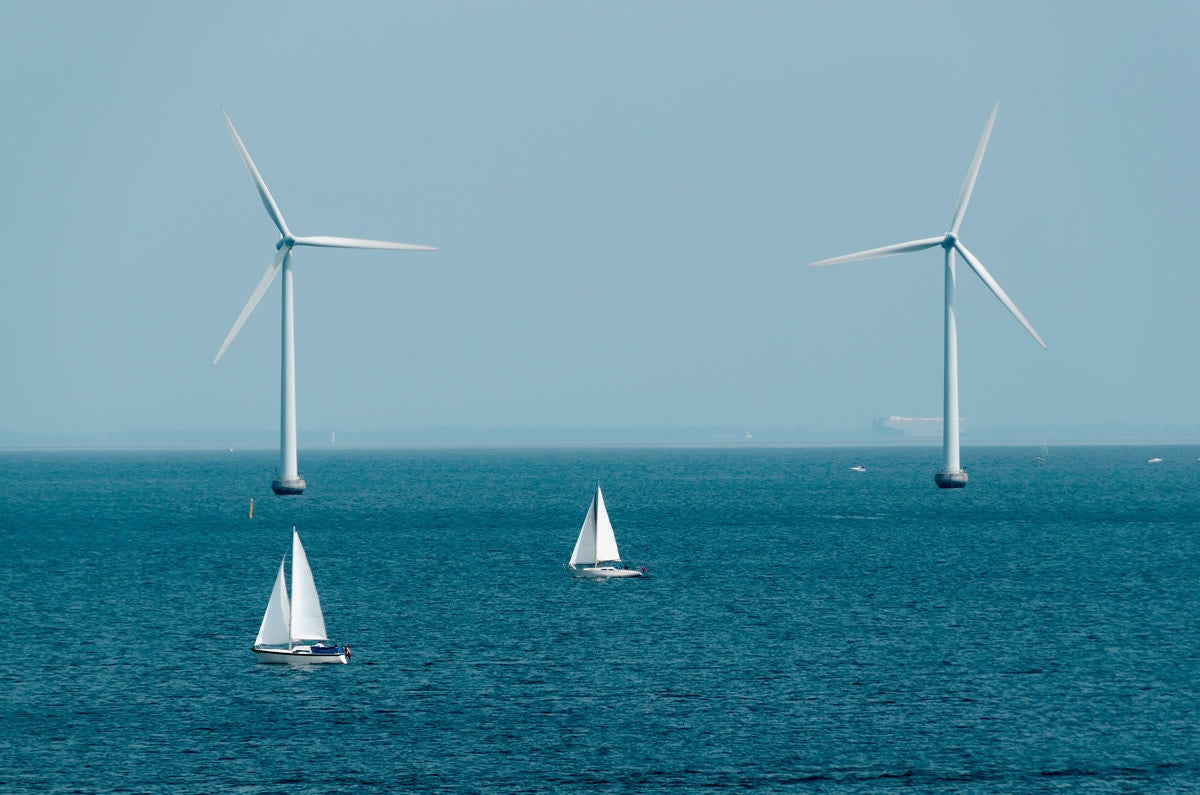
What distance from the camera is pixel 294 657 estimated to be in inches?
3440

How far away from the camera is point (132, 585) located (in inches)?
5027

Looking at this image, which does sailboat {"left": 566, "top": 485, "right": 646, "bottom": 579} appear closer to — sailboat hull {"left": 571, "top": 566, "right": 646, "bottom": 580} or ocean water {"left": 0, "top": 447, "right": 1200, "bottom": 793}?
sailboat hull {"left": 571, "top": 566, "right": 646, "bottom": 580}

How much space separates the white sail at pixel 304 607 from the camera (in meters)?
87.6

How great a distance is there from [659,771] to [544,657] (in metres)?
26.2

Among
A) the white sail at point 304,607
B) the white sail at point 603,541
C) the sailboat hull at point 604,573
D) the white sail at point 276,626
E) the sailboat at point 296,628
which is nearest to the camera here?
the sailboat at point 296,628

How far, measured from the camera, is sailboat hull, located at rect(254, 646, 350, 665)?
87.1m

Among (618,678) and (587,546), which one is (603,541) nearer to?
(587,546)

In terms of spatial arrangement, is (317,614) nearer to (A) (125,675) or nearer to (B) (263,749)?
(A) (125,675)

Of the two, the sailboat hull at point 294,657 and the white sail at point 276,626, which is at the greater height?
the white sail at point 276,626

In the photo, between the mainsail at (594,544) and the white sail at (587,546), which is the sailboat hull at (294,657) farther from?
the white sail at (587,546)

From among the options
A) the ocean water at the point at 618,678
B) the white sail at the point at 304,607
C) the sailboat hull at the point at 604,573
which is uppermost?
the white sail at the point at 304,607

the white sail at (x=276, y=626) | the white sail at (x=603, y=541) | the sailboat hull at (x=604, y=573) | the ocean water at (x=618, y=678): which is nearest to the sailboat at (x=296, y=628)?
the white sail at (x=276, y=626)

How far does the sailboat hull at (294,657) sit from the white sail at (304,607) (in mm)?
1138

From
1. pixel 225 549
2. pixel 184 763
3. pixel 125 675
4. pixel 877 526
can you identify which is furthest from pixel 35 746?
pixel 877 526
